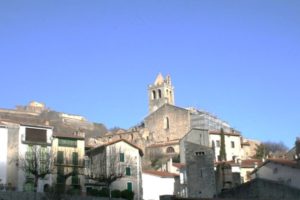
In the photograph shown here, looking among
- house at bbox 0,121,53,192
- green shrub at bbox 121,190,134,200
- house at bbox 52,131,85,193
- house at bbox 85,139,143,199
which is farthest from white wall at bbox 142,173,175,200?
house at bbox 0,121,53,192

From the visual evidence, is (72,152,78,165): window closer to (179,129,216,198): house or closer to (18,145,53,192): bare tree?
(18,145,53,192): bare tree

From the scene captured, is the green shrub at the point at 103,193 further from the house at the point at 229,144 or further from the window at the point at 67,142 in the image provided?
the house at the point at 229,144

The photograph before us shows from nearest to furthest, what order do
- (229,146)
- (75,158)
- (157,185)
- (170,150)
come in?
1. (75,158)
2. (157,185)
3. (229,146)
4. (170,150)

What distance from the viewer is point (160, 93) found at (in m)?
141

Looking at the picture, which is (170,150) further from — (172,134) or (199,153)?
(199,153)

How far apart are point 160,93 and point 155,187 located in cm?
7653

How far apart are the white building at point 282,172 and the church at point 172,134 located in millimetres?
25691

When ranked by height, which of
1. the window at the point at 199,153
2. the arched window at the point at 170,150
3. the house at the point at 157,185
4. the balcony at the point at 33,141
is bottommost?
the house at the point at 157,185

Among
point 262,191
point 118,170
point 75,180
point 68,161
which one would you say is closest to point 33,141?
point 68,161

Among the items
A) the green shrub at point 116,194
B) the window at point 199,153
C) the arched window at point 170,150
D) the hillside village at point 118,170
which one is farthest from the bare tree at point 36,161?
the arched window at point 170,150

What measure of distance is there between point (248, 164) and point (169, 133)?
28659 millimetres

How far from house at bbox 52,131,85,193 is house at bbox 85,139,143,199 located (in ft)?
5.37

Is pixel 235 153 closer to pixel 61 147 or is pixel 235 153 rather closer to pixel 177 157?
pixel 177 157

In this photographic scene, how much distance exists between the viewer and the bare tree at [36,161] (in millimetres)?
50406
